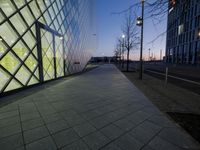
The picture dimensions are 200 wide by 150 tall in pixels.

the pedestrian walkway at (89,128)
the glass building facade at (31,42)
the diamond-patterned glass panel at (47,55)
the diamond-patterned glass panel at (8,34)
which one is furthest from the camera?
the diamond-patterned glass panel at (47,55)

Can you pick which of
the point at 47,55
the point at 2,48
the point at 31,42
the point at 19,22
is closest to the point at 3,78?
the point at 2,48

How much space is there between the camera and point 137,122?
3.89 m

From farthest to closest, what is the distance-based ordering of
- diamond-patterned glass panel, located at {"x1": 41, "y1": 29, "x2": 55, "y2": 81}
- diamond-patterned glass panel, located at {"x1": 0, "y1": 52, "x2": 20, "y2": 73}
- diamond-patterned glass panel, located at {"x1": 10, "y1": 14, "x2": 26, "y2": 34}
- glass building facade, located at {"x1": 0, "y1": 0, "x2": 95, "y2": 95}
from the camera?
diamond-patterned glass panel, located at {"x1": 41, "y1": 29, "x2": 55, "y2": 81} → diamond-patterned glass panel, located at {"x1": 10, "y1": 14, "x2": 26, "y2": 34} → glass building facade, located at {"x1": 0, "y1": 0, "x2": 95, "y2": 95} → diamond-patterned glass panel, located at {"x1": 0, "y1": 52, "x2": 20, "y2": 73}

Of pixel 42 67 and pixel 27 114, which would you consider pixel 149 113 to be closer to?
pixel 27 114

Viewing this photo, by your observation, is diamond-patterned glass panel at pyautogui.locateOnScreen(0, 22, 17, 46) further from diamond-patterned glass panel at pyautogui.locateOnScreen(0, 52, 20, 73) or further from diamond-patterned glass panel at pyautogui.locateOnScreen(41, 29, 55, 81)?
diamond-patterned glass panel at pyautogui.locateOnScreen(41, 29, 55, 81)

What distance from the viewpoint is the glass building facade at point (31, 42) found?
22.7ft

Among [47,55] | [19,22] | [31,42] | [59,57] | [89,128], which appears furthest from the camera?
[59,57]

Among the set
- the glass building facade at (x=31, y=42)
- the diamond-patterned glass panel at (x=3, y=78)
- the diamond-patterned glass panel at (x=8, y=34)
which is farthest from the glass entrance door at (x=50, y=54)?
the diamond-patterned glass panel at (x=3, y=78)

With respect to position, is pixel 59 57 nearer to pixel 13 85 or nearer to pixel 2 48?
pixel 13 85

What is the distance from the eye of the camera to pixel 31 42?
9.08 metres

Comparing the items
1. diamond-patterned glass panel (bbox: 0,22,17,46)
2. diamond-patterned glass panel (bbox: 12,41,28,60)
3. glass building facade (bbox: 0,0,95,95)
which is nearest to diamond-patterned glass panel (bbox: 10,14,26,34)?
glass building facade (bbox: 0,0,95,95)

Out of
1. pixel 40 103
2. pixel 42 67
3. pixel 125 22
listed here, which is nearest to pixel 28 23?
pixel 42 67

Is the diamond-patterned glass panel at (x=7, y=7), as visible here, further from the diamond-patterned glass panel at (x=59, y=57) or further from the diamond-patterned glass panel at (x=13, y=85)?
the diamond-patterned glass panel at (x=59, y=57)

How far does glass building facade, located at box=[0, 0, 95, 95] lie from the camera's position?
22.7 ft
